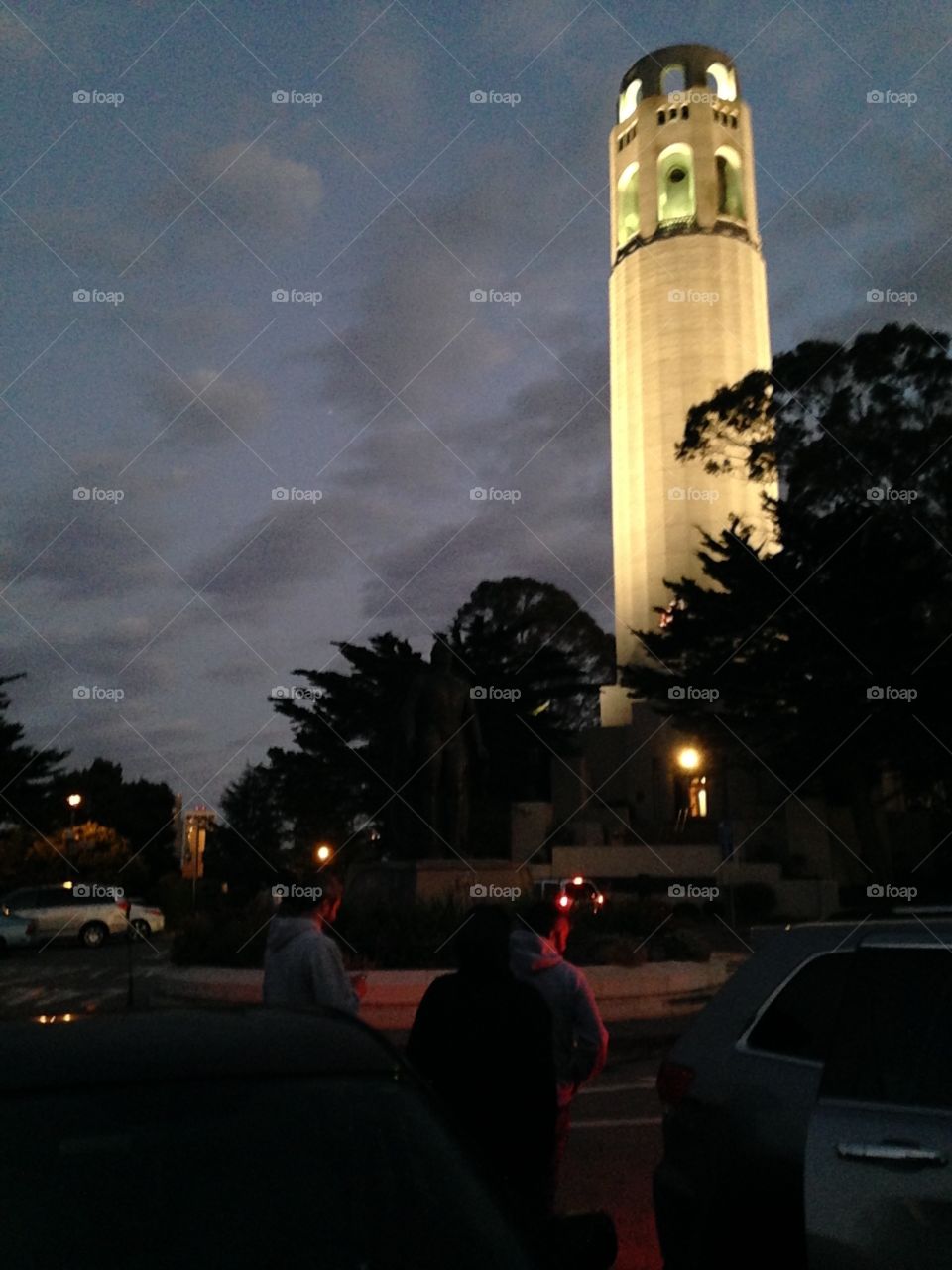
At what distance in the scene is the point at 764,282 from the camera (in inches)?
2395

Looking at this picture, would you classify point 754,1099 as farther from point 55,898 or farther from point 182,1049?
point 55,898

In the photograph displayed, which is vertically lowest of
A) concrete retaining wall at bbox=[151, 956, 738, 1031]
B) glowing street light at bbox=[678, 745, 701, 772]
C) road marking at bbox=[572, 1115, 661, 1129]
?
road marking at bbox=[572, 1115, 661, 1129]

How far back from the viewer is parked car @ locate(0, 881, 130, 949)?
2825 centimetres

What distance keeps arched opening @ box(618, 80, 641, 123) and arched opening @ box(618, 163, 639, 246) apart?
12.7 ft

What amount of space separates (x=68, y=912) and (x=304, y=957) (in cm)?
2497

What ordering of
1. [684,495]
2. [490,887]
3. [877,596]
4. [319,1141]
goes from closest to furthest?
[319,1141] < [490,887] < [877,596] < [684,495]

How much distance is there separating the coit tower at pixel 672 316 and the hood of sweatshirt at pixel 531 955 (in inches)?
1914

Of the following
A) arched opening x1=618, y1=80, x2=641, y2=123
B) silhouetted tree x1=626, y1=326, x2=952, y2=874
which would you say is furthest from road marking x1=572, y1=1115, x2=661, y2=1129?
arched opening x1=618, y1=80, x2=641, y2=123

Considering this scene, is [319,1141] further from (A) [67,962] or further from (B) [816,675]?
(B) [816,675]

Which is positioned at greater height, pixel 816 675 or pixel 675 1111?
pixel 816 675

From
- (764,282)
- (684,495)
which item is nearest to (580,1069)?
(684,495)

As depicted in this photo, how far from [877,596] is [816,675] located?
2282 millimetres

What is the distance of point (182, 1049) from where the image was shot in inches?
104

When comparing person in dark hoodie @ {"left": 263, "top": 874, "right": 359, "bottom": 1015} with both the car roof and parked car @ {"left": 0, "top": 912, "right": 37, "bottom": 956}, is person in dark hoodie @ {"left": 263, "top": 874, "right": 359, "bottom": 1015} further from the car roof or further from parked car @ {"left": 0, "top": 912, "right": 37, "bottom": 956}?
parked car @ {"left": 0, "top": 912, "right": 37, "bottom": 956}
